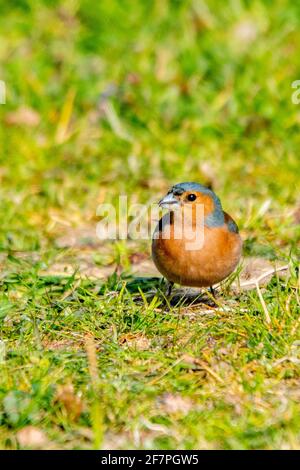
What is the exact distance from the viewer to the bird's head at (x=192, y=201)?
15.4 feet

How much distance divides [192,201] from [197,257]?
36 centimetres

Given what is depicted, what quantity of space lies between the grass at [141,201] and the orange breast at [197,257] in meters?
0.17

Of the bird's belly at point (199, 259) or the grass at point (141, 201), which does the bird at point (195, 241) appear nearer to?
the bird's belly at point (199, 259)

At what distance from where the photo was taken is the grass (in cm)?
367

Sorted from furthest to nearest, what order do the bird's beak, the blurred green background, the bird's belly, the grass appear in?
the blurred green background < the bird's beak < the bird's belly < the grass

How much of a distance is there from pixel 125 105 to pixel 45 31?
140cm

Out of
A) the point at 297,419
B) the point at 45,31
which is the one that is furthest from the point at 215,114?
the point at 297,419

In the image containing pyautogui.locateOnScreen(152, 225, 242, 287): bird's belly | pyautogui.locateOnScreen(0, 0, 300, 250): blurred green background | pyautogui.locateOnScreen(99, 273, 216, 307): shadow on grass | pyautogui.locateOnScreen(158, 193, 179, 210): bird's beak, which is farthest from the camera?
pyautogui.locateOnScreen(0, 0, 300, 250): blurred green background

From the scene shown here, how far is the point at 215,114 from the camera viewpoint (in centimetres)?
731

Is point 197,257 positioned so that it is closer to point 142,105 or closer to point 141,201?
point 141,201

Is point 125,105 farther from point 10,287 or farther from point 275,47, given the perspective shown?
point 10,287

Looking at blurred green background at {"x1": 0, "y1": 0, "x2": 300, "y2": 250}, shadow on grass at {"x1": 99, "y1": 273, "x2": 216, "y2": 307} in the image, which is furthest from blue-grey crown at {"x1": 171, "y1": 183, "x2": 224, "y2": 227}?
blurred green background at {"x1": 0, "y1": 0, "x2": 300, "y2": 250}

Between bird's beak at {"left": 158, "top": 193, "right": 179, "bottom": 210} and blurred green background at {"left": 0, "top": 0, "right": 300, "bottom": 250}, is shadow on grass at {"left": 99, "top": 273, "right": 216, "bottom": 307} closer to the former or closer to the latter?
bird's beak at {"left": 158, "top": 193, "right": 179, "bottom": 210}

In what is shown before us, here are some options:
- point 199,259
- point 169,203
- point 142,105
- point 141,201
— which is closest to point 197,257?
point 199,259
